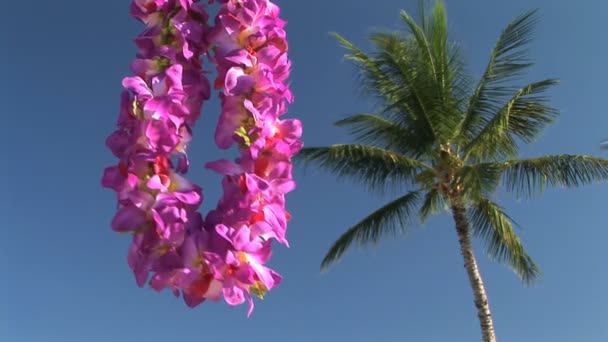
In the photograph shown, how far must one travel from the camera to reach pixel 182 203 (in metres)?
0.96

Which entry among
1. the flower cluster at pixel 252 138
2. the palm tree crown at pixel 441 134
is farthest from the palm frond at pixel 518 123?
the flower cluster at pixel 252 138

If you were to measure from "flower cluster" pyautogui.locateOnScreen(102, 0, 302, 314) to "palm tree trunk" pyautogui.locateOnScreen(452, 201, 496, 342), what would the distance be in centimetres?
1055

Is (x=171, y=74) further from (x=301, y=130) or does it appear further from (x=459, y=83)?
(x=459, y=83)

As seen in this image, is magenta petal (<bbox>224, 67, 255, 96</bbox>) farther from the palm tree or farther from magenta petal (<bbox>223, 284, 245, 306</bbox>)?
the palm tree

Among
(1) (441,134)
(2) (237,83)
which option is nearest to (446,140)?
(1) (441,134)

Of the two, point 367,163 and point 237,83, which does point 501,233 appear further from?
point 237,83

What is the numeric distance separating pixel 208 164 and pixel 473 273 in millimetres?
10830

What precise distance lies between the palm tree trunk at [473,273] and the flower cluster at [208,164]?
34.6ft

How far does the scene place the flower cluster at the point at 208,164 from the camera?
95 cm

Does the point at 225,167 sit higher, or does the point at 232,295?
the point at 225,167

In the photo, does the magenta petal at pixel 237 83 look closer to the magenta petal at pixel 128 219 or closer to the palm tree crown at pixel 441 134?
the magenta petal at pixel 128 219

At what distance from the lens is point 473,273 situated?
37.1ft

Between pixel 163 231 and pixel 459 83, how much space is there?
37.2ft

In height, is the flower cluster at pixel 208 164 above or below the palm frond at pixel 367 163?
below
